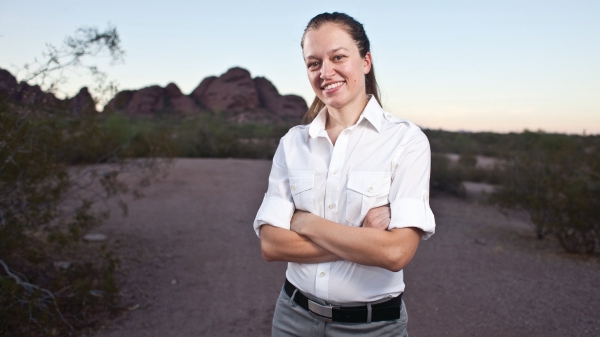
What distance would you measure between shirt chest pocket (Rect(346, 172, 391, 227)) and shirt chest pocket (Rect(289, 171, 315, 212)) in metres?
0.17

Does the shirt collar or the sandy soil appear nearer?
the shirt collar

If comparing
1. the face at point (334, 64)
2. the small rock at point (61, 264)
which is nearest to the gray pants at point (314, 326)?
the face at point (334, 64)

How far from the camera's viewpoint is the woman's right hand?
1.96 meters

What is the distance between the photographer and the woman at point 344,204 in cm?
194

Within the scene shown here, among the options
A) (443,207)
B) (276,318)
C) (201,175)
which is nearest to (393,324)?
(276,318)

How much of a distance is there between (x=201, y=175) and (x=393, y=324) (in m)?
13.5

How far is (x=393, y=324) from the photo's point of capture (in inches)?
77.4

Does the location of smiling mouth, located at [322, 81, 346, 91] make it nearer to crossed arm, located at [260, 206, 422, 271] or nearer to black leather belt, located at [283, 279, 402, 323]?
crossed arm, located at [260, 206, 422, 271]

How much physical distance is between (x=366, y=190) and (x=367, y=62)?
670mm

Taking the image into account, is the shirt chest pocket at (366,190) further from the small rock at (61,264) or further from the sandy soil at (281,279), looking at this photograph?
the small rock at (61,264)

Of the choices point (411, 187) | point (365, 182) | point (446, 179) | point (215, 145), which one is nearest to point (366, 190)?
point (365, 182)

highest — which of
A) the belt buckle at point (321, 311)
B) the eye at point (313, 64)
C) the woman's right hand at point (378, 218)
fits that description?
the eye at point (313, 64)

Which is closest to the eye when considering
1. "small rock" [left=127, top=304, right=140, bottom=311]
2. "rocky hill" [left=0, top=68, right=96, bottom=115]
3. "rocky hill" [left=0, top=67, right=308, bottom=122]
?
"rocky hill" [left=0, top=68, right=96, bottom=115]

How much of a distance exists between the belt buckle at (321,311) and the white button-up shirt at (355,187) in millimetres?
33
